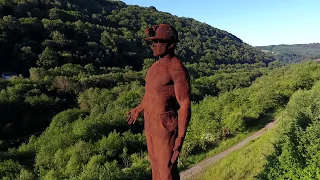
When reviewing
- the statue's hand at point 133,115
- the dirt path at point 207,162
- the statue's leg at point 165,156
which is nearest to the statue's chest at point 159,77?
the statue's leg at point 165,156

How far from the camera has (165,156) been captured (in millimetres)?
6094

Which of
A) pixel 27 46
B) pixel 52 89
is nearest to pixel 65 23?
pixel 27 46

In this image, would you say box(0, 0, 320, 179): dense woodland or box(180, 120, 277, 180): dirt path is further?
box(0, 0, 320, 179): dense woodland

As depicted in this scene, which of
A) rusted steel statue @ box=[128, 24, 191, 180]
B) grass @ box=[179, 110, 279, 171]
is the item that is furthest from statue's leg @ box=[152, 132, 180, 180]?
grass @ box=[179, 110, 279, 171]

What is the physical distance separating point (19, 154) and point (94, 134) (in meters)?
7.96

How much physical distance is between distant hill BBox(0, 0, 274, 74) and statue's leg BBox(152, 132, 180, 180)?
221 ft

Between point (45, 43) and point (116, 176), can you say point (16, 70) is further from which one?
point (116, 176)

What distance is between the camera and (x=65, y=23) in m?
87.8

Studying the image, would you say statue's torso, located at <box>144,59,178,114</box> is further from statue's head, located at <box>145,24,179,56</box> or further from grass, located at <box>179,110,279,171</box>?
grass, located at <box>179,110,279,171</box>

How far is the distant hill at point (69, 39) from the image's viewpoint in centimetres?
6881

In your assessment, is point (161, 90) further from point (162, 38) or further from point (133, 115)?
point (133, 115)

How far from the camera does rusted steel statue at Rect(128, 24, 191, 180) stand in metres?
5.86

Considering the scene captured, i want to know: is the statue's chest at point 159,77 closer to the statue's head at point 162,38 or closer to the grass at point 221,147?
the statue's head at point 162,38

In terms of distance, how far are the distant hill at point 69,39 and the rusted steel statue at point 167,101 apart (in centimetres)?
6710
